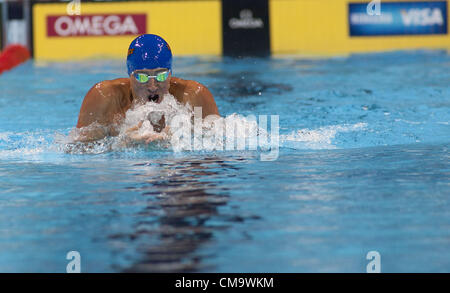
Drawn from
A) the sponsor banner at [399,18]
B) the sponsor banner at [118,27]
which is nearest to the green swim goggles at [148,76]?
the sponsor banner at [118,27]

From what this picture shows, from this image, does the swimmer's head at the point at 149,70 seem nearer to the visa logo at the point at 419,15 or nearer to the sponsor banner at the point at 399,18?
the sponsor banner at the point at 399,18

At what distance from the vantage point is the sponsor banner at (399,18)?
37.3 feet

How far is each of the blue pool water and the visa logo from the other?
4536 mm

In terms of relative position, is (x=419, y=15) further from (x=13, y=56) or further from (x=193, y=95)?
(x=193, y=95)

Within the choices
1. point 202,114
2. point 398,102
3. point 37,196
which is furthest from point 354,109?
point 37,196

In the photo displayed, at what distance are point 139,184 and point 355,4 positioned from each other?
822 centimetres

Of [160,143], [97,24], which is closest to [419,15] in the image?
[97,24]

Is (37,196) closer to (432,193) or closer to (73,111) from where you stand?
(432,193)

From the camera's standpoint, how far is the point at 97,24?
11.3 m

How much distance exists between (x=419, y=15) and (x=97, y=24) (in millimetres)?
4520

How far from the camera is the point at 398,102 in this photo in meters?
7.14

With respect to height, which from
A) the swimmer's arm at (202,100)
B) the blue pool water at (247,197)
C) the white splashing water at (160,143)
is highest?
the swimmer's arm at (202,100)

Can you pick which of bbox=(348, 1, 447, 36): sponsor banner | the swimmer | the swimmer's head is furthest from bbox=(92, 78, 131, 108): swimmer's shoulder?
bbox=(348, 1, 447, 36): sponsor banner

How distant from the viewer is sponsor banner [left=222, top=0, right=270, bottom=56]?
37.6 feet
